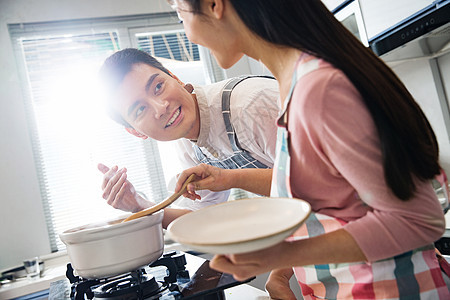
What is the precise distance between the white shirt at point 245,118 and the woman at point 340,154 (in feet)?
1.46

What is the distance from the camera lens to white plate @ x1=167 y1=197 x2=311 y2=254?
434mm

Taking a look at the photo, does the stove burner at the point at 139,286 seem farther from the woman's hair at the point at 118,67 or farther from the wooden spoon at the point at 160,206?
the woman's hair at the point at 118,67

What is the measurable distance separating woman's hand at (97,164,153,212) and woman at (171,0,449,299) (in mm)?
665

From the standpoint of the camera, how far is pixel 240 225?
1.79 feet

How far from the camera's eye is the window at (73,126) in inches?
105

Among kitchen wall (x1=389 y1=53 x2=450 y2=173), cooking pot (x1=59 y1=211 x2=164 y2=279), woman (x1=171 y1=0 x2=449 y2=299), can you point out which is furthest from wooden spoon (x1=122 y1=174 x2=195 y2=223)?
kitchen wall (x1=389 y1=53 x2=450 y2=173)

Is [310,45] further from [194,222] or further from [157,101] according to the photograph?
[157,101]

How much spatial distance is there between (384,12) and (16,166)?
2.31 m

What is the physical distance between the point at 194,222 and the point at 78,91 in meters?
2.50

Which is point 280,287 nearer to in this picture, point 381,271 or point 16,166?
point 381,271

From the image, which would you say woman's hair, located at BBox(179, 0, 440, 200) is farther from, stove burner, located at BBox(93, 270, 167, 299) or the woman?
stove burner, located at BBox(93, 270, 167, 299)

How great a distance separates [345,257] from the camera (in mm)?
553

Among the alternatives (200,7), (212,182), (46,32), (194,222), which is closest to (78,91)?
(46,32)

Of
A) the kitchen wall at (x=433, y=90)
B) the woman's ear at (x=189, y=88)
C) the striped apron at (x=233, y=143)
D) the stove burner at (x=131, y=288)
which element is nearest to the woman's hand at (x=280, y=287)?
the stove burner at (x=131, y=288)
